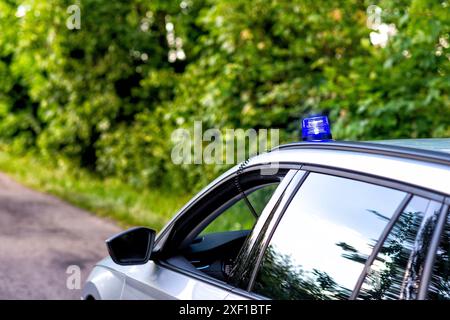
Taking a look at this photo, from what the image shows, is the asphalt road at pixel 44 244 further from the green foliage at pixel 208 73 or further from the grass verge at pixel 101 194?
the green foliage at pixel 208 73

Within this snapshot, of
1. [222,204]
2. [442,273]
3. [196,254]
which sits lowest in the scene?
[196,254]

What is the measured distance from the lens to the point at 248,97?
911 cm

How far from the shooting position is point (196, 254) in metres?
3.23

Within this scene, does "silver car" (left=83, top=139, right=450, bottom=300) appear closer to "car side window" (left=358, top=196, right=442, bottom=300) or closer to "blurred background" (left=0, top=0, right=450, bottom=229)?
"car side window" (left=358, top=196, right=442, bottom=300)

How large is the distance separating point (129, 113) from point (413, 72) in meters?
7.00

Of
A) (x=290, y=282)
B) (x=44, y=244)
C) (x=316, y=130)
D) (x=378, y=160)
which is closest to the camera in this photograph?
(x=378, y=160)

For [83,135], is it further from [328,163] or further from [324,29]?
[328,163]

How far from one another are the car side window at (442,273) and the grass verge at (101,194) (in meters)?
7.33

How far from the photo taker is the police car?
1.82 meters

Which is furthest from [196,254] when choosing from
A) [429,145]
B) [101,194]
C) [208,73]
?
[101,194]

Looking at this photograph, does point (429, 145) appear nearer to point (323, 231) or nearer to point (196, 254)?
point (323, 231)

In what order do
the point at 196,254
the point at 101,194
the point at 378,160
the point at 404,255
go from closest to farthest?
the point at 404,255, the point at 378,160, the point at 196,254, the point at 101,194

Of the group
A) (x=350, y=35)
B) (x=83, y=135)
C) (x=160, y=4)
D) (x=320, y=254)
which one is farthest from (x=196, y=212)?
(x=83, y=135)

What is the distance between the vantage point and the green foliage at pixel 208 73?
649 cm
